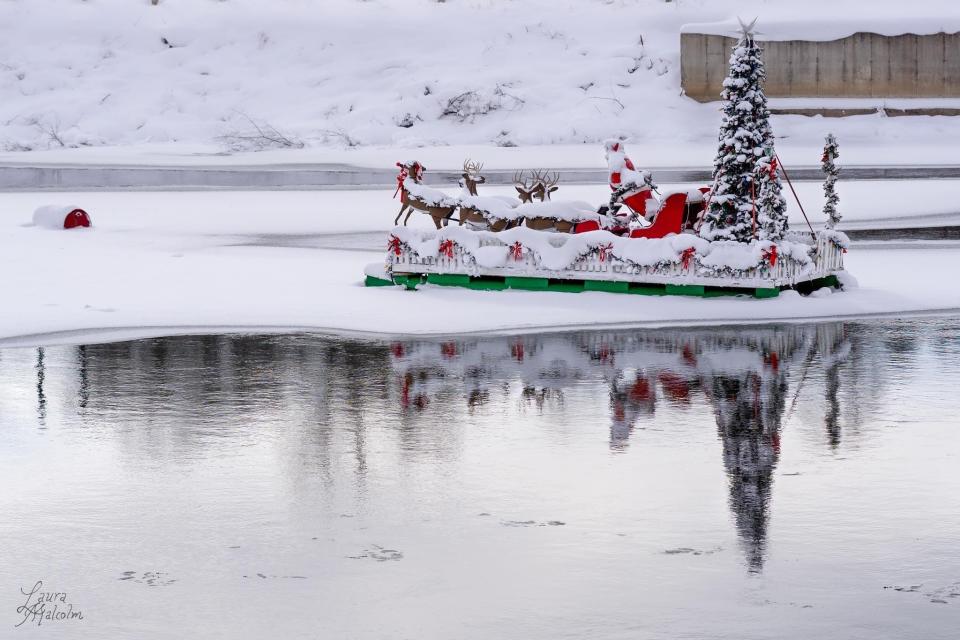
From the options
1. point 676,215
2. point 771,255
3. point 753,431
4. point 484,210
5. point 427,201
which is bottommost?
point 753,431

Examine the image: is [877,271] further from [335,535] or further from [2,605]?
[2,605]

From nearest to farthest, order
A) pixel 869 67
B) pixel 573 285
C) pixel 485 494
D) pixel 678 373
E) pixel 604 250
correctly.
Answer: pixel 485 494
pixel 678 373
pixel 604 250
pixel 573 285
pixel 869 67

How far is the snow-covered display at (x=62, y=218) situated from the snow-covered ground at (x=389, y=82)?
11.3 metres

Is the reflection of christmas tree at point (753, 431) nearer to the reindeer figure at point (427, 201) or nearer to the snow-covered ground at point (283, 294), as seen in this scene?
the snow-covered ground at point (283, 294)

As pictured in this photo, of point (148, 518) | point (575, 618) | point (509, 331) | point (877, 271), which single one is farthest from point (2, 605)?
point (877, 271)

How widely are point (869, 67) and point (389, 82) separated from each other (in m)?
14.9

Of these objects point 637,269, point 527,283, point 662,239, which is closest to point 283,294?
point 527,283

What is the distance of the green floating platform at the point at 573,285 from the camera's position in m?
18.1

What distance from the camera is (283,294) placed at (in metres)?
18.8

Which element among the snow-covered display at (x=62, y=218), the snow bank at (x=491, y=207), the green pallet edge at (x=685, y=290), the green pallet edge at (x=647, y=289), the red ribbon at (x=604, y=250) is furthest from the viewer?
the snow-covered display at (x=62, y=218)

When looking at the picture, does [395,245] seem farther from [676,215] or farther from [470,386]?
[470,386]

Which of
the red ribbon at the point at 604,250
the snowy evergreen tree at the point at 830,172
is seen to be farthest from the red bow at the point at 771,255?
the red ribbon at the point at 604,250

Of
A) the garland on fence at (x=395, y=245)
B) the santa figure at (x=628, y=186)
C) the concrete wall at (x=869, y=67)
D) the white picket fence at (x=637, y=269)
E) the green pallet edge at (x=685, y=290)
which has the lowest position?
the green pallet edge at (x=685, y=290)

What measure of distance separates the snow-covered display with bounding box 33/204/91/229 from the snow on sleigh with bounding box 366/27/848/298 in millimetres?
10510
